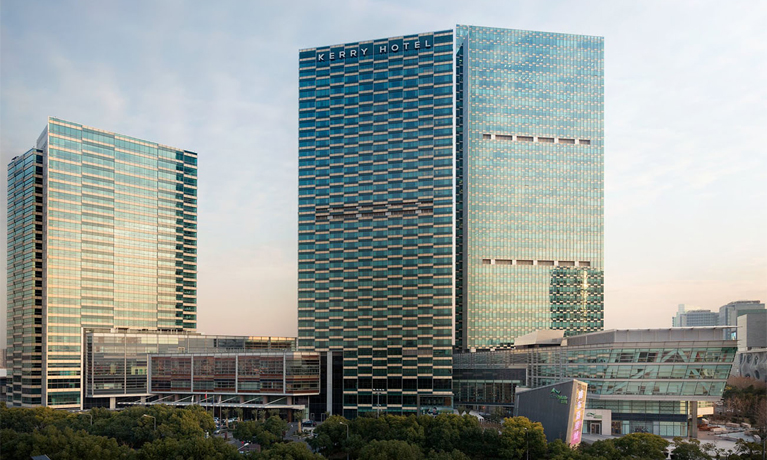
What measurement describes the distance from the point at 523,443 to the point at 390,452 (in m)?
23.8

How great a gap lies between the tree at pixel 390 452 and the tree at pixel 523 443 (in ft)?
52.3

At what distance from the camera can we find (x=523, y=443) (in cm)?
10281

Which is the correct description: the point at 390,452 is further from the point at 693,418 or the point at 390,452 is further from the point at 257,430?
the point at 693,418

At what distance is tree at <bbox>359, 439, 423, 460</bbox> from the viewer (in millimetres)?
91544

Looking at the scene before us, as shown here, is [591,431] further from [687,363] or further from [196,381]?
[196,381]

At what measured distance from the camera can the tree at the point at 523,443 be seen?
334 ft

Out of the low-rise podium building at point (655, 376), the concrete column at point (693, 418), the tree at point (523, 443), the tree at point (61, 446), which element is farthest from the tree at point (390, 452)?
the concrete column at point (693, 418)

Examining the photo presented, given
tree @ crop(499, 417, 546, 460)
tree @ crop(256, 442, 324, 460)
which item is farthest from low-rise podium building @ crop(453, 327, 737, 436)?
tree @ crop(256, 442, 324, 460)

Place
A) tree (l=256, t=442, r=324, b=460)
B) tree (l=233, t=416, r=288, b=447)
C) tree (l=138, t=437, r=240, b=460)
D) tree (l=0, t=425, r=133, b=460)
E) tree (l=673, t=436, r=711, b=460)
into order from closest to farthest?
1. tree (l=256, t=442, r=324, b=460)
2. tree (l=673, t=436, r=711, b=460)
3. tree (l=138, t=437, r=240, b=460)
4. tree (l=0, t=425, r=133, b=460)
5. tree (l=233, t=416, r=288, b=447)

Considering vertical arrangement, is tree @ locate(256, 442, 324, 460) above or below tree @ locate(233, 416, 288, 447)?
above

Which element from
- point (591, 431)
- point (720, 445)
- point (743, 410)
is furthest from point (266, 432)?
point (743, 410)

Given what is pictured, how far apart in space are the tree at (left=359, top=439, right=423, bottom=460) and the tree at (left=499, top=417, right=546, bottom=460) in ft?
52.3

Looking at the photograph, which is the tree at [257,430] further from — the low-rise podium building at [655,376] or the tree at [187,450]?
the low-rise podium building at [655,376]

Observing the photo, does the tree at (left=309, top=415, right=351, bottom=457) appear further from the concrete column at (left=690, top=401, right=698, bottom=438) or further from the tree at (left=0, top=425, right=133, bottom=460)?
the concrete column at (left=690, top=401, right=698, bottom=438)
